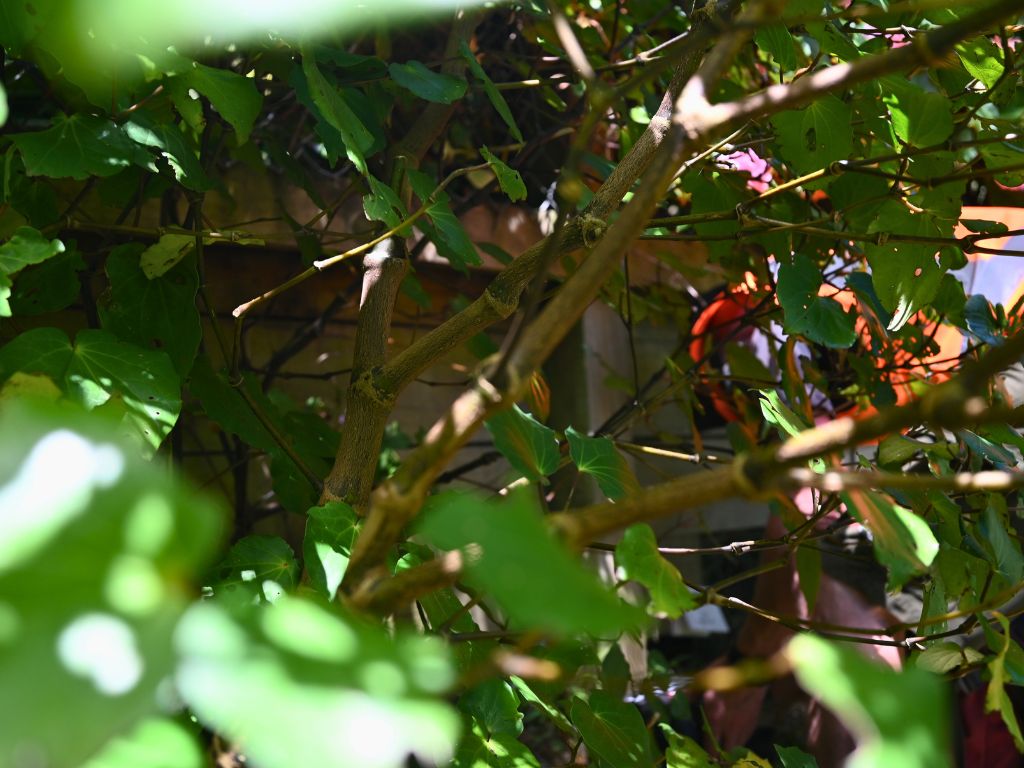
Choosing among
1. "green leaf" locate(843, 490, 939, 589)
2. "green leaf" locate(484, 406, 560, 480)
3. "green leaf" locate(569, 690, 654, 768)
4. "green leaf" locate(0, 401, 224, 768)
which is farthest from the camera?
"green leaf" locate(569, 690, 654, 768)

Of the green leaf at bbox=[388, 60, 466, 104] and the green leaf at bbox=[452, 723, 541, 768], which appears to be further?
the green leaf at bbox=[388, 60, 466, 104]

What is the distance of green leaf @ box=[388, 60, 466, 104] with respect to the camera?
79cm

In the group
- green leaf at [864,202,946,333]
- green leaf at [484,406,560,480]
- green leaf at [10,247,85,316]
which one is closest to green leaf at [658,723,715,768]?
green leaf at [484,406,560,480]

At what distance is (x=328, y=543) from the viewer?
580mm

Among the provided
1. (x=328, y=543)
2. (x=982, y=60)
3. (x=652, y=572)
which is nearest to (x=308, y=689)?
(x=652, y=572)

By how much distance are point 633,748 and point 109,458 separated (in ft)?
1.64

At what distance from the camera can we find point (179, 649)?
259 millimetres

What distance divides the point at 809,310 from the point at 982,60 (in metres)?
0.25

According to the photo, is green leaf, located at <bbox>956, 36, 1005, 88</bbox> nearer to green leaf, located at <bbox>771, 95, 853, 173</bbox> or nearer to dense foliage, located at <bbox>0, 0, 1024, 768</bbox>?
dense foliage, located at <bbox>0, 0, 1024, 768</bbox>

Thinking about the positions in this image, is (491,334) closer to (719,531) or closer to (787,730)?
(719,531)

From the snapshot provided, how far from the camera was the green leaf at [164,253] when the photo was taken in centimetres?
73

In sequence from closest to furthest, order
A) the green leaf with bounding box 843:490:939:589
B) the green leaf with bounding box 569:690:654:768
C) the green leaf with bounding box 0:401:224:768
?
the green leaf with bounding box 0:401:224:768 < the green leaf with bounding box 843:490:939:589 < the green leaf with bounding box 569:690:654:768

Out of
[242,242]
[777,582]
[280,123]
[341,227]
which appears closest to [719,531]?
[777,582]

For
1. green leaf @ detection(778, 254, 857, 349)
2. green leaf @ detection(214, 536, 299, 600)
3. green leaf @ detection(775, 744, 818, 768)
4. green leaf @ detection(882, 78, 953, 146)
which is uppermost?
green leaf @ detection(882, 78, 953, 146)
